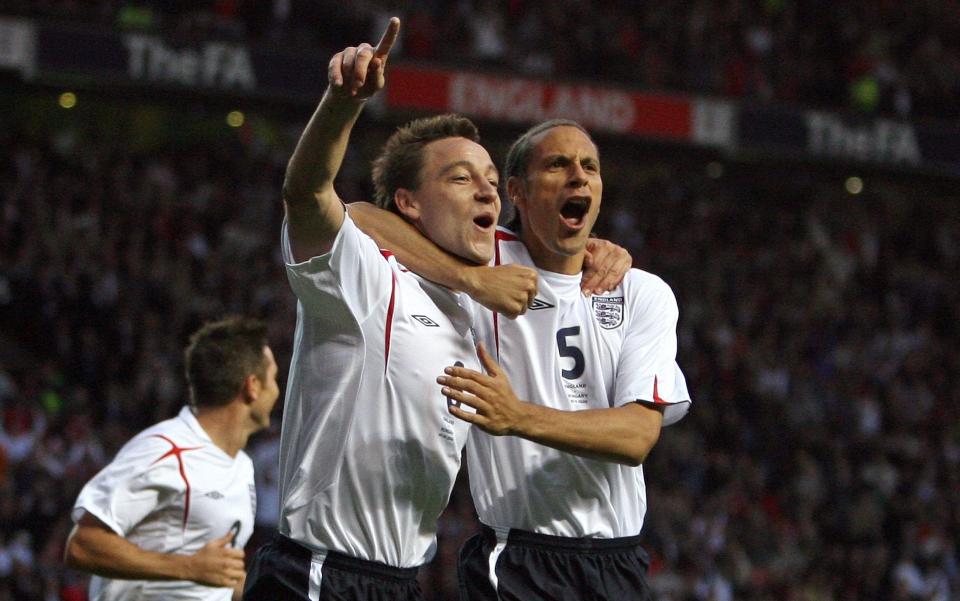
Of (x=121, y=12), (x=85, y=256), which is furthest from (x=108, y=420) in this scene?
(x=121, y=12)

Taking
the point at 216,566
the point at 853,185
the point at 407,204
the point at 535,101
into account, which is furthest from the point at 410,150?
the point at 853,185

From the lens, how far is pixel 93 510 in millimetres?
5324

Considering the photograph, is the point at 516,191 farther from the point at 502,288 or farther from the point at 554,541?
the point at 554,541

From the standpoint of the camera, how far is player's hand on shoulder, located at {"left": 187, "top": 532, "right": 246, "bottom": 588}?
16.8 feet

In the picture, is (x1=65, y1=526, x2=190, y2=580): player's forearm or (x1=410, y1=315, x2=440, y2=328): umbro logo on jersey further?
(x1=65, y1=526, x2=190, y2=580): player's forearm

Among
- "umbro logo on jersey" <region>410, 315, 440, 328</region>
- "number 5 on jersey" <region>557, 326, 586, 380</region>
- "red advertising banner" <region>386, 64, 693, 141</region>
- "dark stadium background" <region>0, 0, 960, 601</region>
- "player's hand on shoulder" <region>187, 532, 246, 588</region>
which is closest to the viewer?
"umbro logo on jersey" <region>410, 315, 440, 328</region>

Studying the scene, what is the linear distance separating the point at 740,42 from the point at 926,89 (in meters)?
3.02

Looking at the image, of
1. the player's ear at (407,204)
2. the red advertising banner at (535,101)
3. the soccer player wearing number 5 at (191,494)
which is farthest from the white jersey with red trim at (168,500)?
the red advertising banner at (535,101)

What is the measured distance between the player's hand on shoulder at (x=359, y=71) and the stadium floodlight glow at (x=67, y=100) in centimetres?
1502

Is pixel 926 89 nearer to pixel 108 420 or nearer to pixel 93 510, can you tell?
pixel 108 420

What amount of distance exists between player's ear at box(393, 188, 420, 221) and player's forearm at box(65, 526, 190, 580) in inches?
71.1

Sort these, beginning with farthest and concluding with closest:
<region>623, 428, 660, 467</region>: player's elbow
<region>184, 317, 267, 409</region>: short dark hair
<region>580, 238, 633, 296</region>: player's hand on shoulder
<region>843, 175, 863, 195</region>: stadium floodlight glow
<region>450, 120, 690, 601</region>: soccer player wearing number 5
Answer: <region>843, 175, 863, 195</region>: stadium floodlight glow
<region>184, 317, 267, 409</region>: short dark hair
<region>580, 238, 633, 296</region>: player's hand on shoulder
<region>450, 120, 690, 601</region>: soccer player wearing number 5
<region>623, 428, 660, 467</region>: player's elbow

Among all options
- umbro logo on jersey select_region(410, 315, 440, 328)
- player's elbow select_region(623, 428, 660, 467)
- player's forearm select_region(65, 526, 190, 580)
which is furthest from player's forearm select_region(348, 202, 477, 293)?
player's forearm select_region(65, 526, 190, 580)

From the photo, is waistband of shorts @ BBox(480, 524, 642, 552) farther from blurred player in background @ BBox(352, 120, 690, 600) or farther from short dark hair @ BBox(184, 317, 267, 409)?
short dark hair @ BBox(184, 317, 267, 409)
